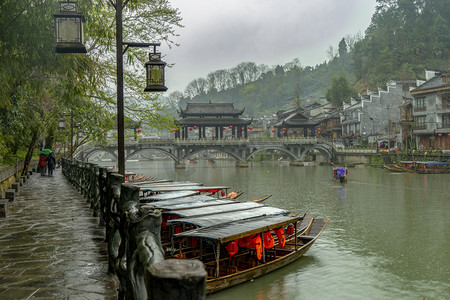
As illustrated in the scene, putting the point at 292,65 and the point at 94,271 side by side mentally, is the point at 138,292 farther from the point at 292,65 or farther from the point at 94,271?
the point at 292,65

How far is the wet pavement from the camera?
188 inches

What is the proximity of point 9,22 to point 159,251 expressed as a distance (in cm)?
684

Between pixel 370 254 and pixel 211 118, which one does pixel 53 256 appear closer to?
pixel 370 254

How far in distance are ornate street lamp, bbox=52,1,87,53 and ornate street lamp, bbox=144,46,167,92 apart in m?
2.04

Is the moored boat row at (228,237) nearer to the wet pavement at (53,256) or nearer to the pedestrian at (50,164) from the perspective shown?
the wet pavement at (53,256)

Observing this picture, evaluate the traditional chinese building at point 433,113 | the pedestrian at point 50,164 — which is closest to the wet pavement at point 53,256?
the pedestrian at point 50,164

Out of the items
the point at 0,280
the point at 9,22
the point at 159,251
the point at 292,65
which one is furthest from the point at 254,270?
the point at 292,65

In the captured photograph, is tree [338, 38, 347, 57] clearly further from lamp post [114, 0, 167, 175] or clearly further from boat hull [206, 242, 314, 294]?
lamp post [114, 0, 167, 175]

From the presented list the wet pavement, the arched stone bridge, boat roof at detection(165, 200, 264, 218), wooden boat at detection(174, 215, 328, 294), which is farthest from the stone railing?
the arched stone bridge

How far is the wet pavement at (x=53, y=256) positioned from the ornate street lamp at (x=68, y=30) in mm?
3332

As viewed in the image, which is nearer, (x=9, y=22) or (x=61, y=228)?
(x=9, y=22)

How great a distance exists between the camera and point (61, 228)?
8.43 metres

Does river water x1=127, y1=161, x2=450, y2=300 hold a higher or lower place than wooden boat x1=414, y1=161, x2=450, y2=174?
lower

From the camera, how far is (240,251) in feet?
39.1
